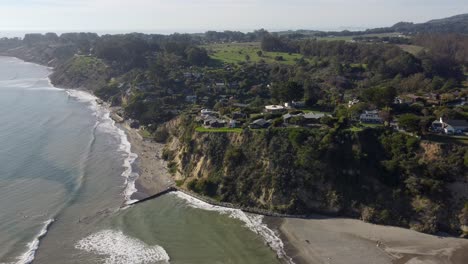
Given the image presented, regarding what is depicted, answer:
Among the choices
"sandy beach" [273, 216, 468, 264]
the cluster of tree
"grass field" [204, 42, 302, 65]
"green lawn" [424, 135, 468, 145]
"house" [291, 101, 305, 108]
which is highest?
the cluster of tree

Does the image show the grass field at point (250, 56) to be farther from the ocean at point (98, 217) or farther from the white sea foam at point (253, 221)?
the white sea foam at point (253, 221)

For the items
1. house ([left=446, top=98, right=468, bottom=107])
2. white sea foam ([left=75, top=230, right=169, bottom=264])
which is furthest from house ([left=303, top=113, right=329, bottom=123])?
white sea foam ([left=75, top=230, right=169, bottom=264])

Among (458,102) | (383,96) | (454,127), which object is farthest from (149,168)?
(458,102)

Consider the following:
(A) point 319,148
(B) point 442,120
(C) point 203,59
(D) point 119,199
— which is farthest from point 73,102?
(B) point 442,120

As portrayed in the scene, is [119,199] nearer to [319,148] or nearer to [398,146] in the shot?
[319,148]

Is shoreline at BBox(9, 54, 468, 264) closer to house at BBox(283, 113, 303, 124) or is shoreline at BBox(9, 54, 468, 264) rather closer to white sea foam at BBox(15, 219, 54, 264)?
house at BBox(283, 113, 303, 124)

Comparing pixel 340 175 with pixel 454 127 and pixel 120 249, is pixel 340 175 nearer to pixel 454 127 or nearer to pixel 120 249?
pixel 454 127
